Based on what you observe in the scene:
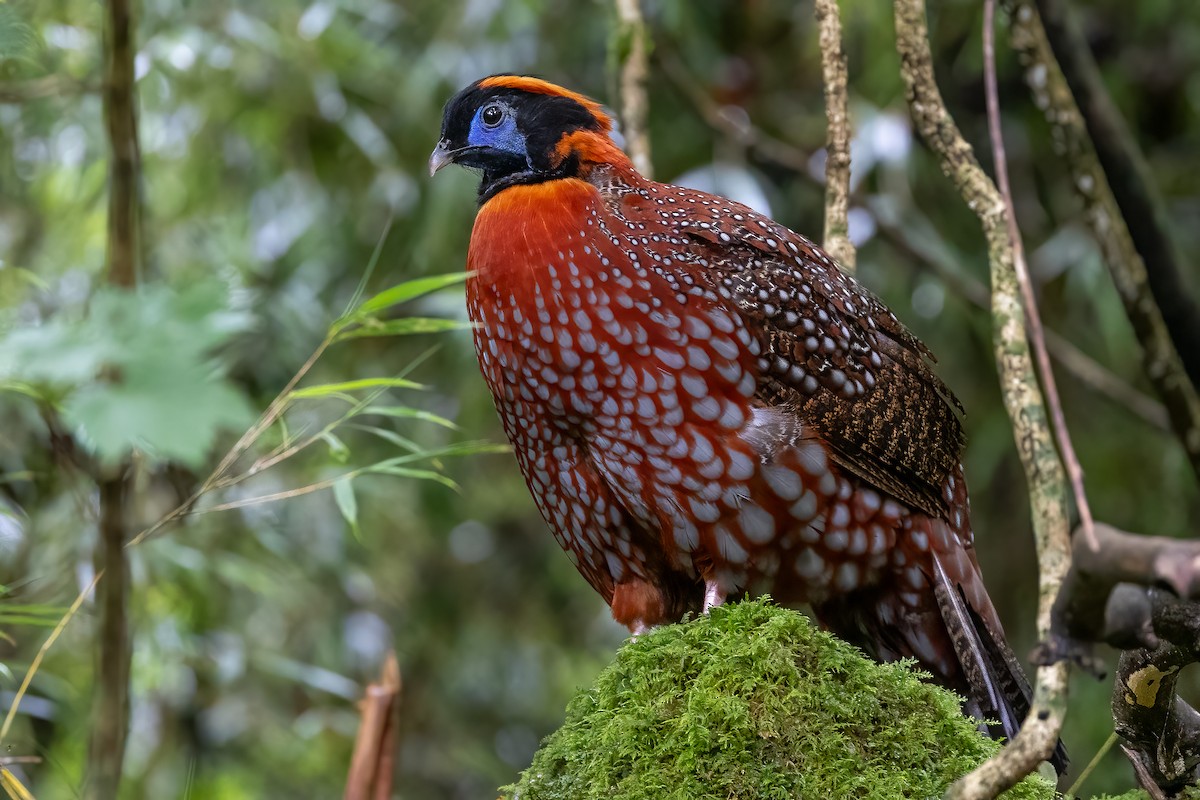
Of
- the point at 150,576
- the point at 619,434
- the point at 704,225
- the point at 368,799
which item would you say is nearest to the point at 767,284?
the point at 704,225

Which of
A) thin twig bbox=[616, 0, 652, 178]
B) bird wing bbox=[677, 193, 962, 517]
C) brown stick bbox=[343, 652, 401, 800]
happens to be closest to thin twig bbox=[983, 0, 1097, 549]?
bird wing bbox=[677, 193, 962, 517]

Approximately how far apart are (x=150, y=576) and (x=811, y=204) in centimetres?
377

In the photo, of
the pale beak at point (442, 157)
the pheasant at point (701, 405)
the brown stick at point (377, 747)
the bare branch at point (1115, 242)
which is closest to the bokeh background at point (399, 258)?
the bare branch at point (1115, 242)

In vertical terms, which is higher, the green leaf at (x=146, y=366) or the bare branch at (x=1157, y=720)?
the green leaf at (x=146, y=366)

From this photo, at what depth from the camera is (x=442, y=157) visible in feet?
11.1

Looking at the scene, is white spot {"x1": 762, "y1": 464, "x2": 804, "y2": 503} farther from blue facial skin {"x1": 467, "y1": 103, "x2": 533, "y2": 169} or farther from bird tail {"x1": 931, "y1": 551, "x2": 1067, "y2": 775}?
blue facial skin {"x1": 467, "y1": 103, "x2": 533, "y2": 169}

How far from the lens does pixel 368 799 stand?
9.25 ft

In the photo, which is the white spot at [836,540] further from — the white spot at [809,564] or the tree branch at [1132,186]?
the tree branch at [1132,186]

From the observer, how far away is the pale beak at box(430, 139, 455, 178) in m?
3.37

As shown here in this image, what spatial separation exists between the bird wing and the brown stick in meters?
1.13

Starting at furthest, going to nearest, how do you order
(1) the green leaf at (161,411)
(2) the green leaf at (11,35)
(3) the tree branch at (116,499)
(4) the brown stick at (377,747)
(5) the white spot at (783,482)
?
(5) the white spot at (783,482), (4) the brown stick at (377,747), (2) the green leaf at (11,35), (3) the tree branch at (116,499), (1) the green leaf at (161,411)

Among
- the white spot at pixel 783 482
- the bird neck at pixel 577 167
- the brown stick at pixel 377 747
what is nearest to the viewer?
the brown stick at pixel 377 747

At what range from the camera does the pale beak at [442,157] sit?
337 cm

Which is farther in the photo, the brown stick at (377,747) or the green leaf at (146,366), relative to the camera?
the brown stick at (377,747)
